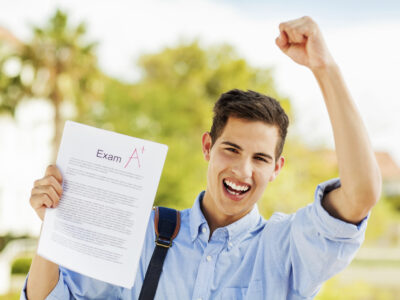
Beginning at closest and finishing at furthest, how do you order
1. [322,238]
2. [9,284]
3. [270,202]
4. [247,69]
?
[322,238], [9,284], [270,202], [247,69]

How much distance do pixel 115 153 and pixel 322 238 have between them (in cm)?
69

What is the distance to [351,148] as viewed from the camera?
1.50 m

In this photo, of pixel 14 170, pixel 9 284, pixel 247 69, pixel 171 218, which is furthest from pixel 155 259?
pixel 247 69

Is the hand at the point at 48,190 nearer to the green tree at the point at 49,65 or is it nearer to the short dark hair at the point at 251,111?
the short dark hair at the point at 251,111

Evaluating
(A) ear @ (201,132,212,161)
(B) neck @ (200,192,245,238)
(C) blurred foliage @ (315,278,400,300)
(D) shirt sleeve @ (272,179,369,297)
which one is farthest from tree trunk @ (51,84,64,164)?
(D) shirt sleeve @ (272,179,369,297)

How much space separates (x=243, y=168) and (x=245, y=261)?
1.02 ft

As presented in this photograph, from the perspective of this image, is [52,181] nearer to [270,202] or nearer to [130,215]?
[130,215]

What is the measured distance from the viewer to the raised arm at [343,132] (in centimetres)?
150

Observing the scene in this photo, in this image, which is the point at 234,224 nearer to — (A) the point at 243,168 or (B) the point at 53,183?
(A) the point at 243,168

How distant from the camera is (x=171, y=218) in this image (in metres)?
1.98

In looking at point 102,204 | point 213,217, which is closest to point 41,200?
point 102,204

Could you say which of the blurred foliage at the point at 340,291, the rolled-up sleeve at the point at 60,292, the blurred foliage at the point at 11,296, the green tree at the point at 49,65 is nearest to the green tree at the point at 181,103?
the green tree at the point at 49,65

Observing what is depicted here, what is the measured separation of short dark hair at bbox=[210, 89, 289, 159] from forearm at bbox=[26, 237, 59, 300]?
73cm

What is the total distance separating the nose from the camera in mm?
1869
